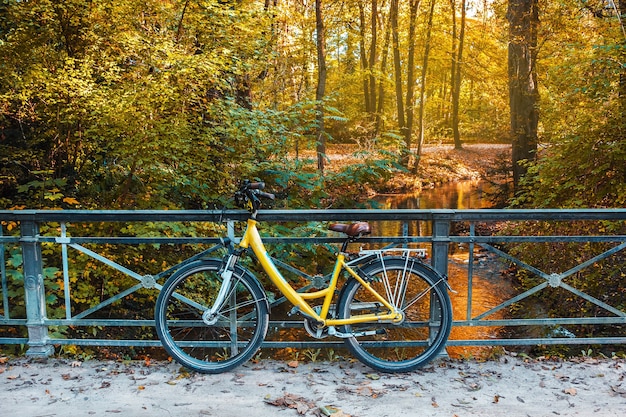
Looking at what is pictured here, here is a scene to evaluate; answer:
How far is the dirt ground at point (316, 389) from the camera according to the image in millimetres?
3080

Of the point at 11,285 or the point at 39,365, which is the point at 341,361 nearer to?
the point at 39,365

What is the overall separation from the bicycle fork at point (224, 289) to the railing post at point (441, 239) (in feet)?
4.92

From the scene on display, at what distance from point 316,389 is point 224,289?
3.09 feet

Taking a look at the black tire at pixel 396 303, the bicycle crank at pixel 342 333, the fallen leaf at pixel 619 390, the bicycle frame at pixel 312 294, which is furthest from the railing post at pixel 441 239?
the fallen leaf at pixel 619 390

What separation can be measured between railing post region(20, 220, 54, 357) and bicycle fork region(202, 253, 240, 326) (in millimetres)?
1378

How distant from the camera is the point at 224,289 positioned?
137 inches

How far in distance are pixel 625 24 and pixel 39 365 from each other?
8139mm

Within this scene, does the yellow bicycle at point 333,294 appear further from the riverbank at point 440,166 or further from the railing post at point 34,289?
the riverbank at point 440,166

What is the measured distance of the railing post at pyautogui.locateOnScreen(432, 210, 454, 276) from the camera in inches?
146

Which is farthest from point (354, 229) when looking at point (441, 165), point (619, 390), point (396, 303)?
point (441, 165)

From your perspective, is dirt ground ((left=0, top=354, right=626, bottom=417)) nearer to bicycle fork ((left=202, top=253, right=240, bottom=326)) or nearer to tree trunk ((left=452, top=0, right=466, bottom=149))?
bicycle fork ((left=202, top=253, right=240, bottom=326))

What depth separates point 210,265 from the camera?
354 centimetres

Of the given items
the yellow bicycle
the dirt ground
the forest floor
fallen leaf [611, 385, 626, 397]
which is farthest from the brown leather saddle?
the forest floor

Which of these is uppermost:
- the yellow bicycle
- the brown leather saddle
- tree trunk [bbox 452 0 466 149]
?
tree trunk [bbox 452 0 466 149]
